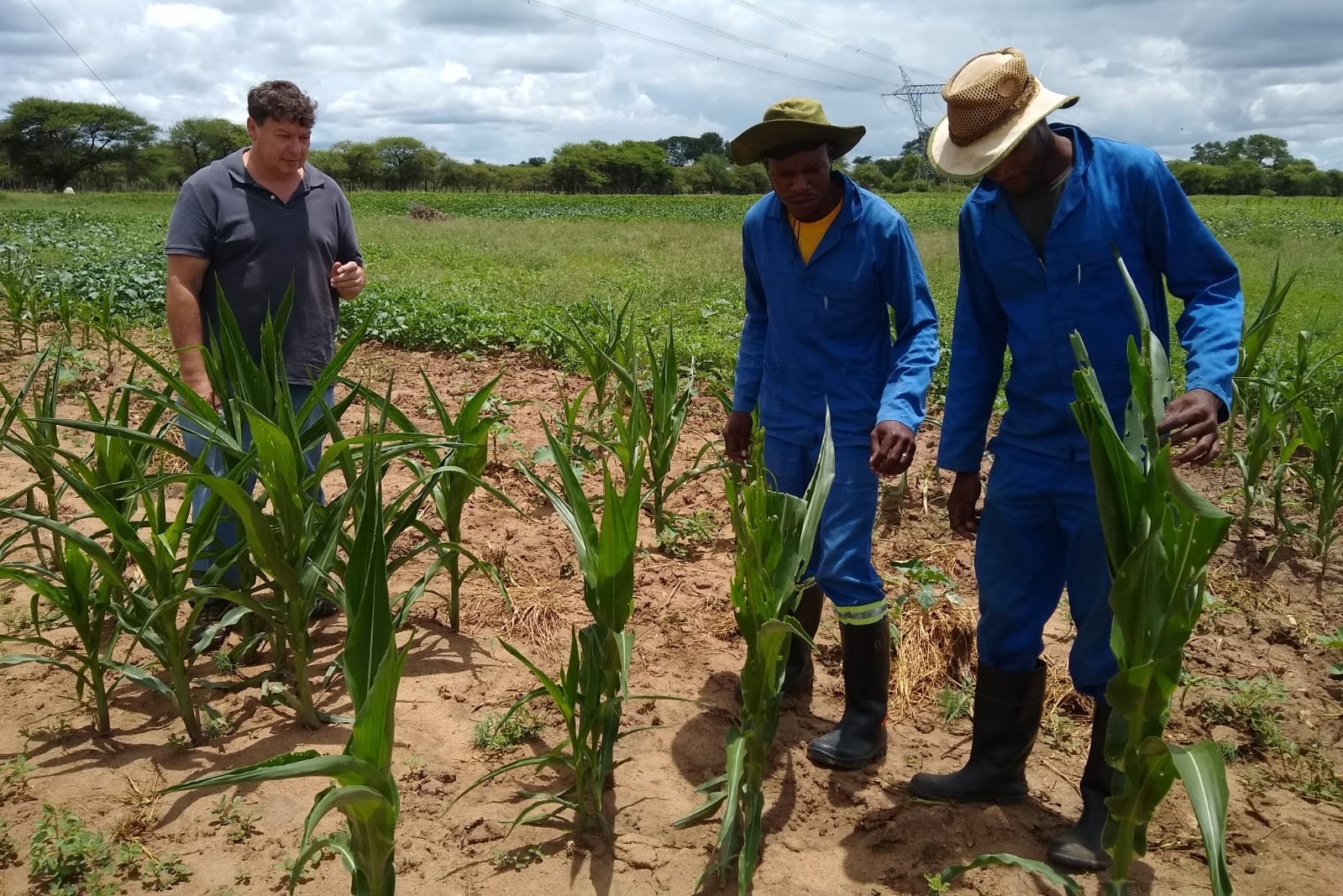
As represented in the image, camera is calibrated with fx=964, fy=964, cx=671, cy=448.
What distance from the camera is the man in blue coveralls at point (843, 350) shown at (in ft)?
7.91

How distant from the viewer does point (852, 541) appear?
2.46 metres

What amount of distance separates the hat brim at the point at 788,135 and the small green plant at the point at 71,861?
2137 mm

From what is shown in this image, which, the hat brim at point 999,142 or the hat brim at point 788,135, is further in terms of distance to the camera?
the hat brim at point 788,135

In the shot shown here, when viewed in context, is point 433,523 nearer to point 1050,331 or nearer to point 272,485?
point 272,485

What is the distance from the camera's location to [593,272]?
13211 millimetres

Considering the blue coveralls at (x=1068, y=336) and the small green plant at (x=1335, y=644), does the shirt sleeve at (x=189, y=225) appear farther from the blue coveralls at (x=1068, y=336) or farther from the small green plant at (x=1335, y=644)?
the small green plant at (x=1335, y=644)

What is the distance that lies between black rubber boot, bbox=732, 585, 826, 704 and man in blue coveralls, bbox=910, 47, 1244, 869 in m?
0.56

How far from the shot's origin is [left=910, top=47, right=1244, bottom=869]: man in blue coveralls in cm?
202

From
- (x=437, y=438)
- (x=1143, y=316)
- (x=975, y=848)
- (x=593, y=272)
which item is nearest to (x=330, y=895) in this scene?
(x=437, y=438)

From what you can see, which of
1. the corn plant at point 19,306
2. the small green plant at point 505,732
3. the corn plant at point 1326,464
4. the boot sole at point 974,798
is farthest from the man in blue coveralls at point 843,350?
Result: the corn plant at point 19,306

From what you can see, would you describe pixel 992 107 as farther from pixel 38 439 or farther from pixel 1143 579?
pixel 38 439

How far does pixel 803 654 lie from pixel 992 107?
A: 1.60m

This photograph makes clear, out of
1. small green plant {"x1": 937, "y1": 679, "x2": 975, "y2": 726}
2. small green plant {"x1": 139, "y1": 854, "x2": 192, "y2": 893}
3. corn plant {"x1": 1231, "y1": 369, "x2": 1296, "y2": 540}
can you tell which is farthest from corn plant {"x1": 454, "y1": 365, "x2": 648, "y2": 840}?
corn plant {"x1": 1231, "y1": 369, "x2": 1296, "y2": 540}

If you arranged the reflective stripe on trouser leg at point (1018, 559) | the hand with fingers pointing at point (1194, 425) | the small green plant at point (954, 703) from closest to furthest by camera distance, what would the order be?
the hand with fingers pointing at point (1194, 425) → the reflective stripe on trouser leg at point (1018, 559) → the small green plant at point (954, 703)
